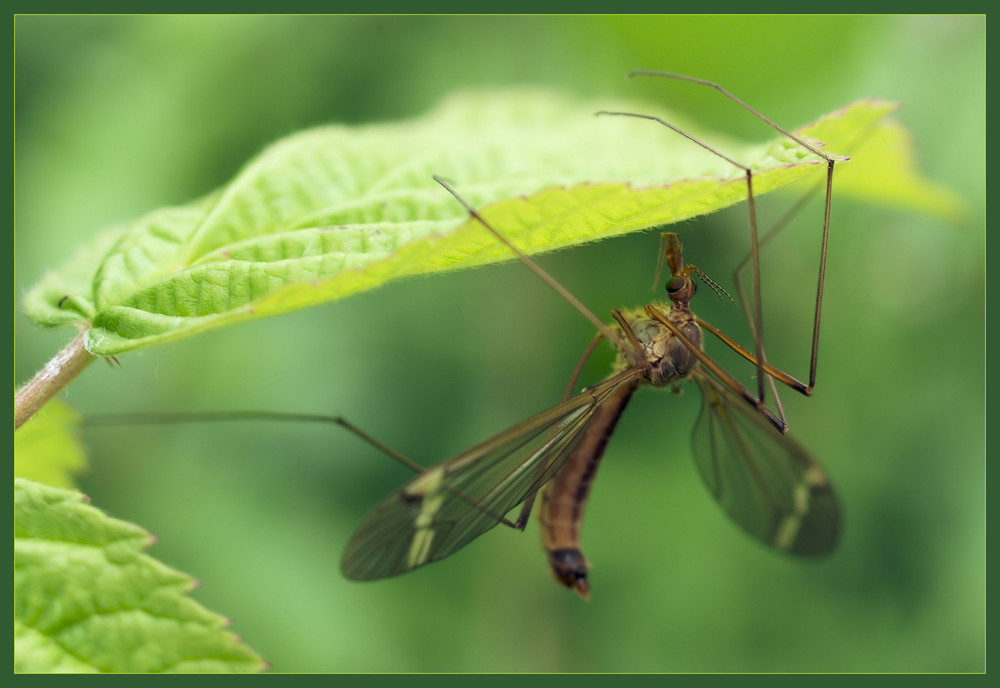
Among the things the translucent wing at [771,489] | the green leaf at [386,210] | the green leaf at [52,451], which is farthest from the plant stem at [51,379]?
the translucent wing at [771,489]

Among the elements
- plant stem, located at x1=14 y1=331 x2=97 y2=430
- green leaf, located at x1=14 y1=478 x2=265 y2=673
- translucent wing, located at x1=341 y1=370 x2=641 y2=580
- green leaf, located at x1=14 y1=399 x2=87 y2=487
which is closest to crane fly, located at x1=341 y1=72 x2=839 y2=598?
translucent wing, located at x1=341 y1=370 x2=641 y2=580

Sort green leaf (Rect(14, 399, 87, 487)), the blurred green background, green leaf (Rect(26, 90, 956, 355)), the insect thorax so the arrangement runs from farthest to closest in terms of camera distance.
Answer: the blurred green background
the insect thorax
green leaf (Rect(14, 399, 87, 487))
green leaf (Rect(26, 90, 956, 355))

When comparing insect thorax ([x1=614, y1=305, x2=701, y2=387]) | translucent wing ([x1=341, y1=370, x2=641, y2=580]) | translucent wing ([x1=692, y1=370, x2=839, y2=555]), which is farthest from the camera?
translucent wing ([x1=692, y1=370, x2=839, y2=555])

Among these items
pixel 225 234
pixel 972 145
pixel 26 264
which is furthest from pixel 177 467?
pixel 972 145

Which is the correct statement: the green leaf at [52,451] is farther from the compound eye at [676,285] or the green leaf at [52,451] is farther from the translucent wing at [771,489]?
the translucent wing at [771,489]

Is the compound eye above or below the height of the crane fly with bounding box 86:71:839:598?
above

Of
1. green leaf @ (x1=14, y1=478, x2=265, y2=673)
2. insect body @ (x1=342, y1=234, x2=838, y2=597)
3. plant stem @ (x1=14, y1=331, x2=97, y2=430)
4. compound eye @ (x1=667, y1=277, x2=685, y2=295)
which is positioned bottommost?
green leaf @ (x1=14, y1=478, x2=265, y2=673)

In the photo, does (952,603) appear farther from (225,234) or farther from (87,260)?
(87,260)

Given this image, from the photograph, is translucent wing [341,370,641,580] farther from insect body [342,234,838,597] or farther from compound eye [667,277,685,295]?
compound eye [667,277,685,295]

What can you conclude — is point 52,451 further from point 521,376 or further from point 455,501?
point 521,376
